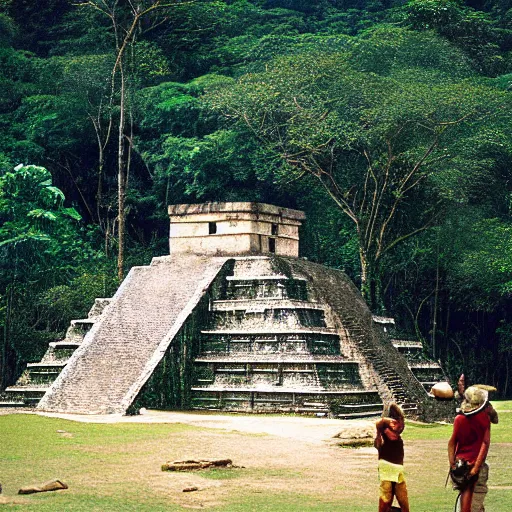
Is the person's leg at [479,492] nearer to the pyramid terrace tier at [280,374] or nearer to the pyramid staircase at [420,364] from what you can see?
the pyramid terrace tier at [280,374]

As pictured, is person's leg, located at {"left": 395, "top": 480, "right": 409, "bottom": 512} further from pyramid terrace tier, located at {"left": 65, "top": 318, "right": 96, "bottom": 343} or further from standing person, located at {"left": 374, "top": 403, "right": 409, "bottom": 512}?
pyramid terrace tier, located at {"left": 65, "top": 318, "right": 96, "bottom": 343}

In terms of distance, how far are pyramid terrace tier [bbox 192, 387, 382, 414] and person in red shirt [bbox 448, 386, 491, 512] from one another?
13.1m

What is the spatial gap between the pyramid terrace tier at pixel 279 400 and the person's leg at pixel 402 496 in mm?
12517

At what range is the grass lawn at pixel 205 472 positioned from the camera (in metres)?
12.2

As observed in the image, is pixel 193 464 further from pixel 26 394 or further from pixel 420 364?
pixel 420 364

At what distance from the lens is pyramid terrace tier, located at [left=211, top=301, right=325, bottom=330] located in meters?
24.5

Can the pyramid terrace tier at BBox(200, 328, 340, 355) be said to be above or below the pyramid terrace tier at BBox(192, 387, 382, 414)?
above

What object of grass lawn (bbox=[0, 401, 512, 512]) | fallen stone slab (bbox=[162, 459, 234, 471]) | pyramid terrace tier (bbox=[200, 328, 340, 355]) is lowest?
grass lawn (bbox=[0, 401, 512, 512])

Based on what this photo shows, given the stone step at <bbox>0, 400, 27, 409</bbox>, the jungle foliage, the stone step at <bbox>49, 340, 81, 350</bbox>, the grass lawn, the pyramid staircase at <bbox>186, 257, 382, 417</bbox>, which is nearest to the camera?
the grass lawn

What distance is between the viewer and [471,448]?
983cm

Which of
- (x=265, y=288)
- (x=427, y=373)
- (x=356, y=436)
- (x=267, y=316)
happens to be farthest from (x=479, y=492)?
(x=427, y=373)

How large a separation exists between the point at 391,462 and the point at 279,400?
13073 millimetres

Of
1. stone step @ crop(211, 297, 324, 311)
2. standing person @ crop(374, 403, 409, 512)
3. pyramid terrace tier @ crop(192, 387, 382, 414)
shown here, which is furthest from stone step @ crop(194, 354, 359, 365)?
standing person @ crop(374, 403, 409, 512)

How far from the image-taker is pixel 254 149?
37.0 m
